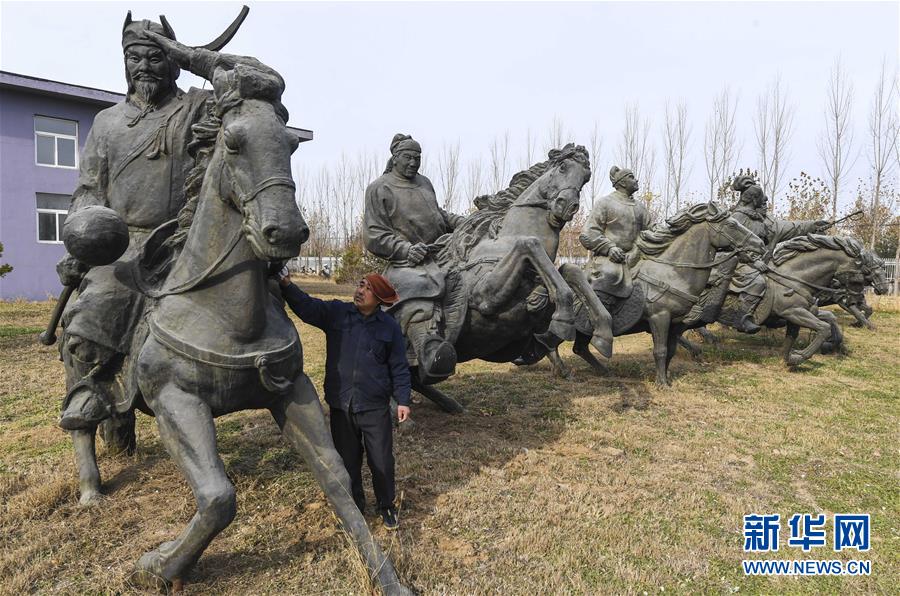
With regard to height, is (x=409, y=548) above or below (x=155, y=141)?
below

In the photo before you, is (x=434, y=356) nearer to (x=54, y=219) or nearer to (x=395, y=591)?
(x=395, y=591)

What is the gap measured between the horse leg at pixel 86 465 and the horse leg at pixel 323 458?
1716 mm

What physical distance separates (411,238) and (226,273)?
9.00ft

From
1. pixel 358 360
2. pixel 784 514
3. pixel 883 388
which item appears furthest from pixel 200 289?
pixel 883 388

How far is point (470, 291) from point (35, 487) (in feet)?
11.0

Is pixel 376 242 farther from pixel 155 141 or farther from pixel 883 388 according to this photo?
pixel 883 388

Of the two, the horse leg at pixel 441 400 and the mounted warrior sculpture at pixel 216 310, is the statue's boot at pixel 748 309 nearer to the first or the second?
the horse leg at pixel 441 400

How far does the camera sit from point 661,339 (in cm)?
762

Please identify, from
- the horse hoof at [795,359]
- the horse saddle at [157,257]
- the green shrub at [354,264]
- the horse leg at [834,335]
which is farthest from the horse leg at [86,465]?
the green shrub at [354,264]

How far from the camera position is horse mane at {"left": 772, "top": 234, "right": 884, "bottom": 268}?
9391 millimetres

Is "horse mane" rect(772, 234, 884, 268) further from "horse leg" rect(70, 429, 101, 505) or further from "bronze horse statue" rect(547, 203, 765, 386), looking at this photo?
"horse leg" rect(70, 429, 101, 505)

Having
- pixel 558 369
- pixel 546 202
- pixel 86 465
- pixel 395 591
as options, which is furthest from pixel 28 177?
pixel 395 591

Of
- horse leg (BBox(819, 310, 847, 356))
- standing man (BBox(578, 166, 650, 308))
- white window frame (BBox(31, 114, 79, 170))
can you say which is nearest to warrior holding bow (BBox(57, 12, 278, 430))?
standing man (BBox(578, 166, 650, 308))

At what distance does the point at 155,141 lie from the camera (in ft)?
11.1
